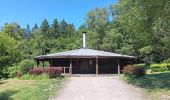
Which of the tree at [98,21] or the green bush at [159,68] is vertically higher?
the tree at [98,21]

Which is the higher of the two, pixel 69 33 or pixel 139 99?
pixel 69 33

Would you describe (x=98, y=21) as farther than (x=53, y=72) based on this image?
Yes

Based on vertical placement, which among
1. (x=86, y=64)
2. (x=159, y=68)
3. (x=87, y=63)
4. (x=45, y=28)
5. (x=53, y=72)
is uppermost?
(x=45, y=28)

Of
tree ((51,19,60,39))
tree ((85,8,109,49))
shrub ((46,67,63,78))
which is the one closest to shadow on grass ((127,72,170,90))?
shrub ((46,67,63,78))

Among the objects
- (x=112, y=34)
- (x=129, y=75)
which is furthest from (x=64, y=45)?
(x=129, y=75)

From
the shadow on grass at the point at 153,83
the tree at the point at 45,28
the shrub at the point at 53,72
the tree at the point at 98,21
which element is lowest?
the shadow on grass at the point at 153,83

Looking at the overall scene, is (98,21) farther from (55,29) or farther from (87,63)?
(55,29)

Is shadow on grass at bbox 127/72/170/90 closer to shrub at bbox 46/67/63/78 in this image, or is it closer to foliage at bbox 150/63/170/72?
shrub at bbox 46/67/63/78

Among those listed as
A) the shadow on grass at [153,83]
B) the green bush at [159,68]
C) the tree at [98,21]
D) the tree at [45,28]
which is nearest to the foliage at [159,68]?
the green bush at [159,68]

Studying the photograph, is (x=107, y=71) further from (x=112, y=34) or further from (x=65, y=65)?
(x=112, y=34)

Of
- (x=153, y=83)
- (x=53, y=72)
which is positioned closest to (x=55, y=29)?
(x=53, y=72)

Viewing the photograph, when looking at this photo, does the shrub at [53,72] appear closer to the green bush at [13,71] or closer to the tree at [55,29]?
the green bush at [13,71]

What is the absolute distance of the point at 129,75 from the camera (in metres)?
30.4

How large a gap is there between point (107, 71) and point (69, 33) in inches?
2508
